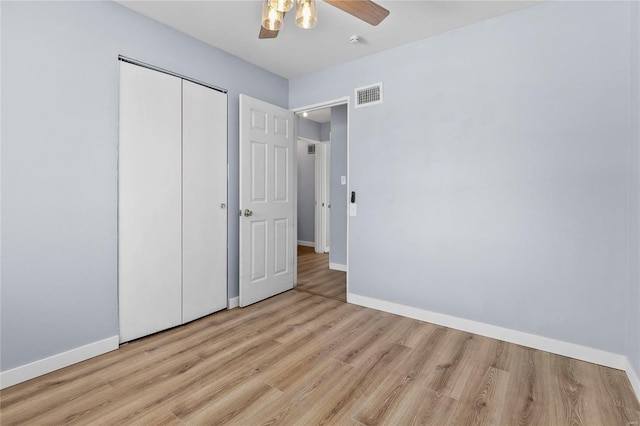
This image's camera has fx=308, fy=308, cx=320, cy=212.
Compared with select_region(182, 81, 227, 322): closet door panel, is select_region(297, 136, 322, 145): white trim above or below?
above

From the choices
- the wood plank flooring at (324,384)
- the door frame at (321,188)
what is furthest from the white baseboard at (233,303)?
the door frame at (321,188)

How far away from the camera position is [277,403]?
5.60ft

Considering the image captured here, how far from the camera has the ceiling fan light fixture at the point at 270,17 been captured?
A: 1.65 metres

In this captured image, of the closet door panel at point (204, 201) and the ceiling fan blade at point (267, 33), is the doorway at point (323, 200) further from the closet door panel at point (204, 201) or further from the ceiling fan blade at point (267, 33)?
the ceiling fan blade at point (267, 33)

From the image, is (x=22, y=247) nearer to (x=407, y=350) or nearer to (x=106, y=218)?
(x=106, y=218)

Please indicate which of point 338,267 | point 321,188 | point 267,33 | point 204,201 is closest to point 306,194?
point 321,188

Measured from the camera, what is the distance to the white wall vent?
3104 millimetres

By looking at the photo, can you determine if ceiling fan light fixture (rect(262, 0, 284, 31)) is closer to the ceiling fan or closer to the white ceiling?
the ceiling fan

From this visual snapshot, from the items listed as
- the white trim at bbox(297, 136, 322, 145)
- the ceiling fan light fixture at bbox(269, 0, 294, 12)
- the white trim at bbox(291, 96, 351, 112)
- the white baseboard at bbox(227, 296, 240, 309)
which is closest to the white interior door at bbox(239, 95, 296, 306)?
the white baseboard at bbox(227, 296, 240, 309)

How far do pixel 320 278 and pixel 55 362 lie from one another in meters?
2.89

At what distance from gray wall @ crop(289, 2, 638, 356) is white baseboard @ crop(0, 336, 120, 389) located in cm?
225

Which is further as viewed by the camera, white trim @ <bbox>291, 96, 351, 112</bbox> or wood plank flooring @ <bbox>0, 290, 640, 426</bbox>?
white trim @ <bbox>291, 96, 351, 112</bbox>

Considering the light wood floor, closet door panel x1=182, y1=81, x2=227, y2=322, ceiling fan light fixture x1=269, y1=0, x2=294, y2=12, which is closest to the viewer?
ceiling fan light fixture x1=269, y1=0, x2=294, y2=12

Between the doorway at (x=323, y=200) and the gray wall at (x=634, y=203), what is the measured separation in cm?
225
